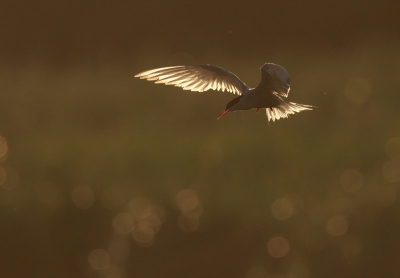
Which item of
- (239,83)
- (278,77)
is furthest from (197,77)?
(278,77)

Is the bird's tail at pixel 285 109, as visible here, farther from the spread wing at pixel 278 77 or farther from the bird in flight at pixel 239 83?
the spread wing at pixel 278 77

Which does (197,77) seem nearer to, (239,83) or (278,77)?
(239,83)

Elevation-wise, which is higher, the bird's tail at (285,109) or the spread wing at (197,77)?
the spread wing at (197,77)

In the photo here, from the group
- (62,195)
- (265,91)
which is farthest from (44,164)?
(265,91)

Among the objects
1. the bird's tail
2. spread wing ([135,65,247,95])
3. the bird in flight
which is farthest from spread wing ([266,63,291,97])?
spread wing ([135,65,247,95])

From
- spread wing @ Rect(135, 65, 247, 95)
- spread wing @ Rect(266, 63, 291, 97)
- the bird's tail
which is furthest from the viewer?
spread wing @ Rect(135, 65, 247, 95)

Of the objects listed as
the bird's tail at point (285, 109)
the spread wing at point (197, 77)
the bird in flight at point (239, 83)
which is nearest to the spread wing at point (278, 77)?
the bird in flight at point (239, 83)

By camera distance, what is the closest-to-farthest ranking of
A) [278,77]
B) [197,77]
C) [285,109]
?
1. [278,77]
2. [285,109]
3. [197,77]

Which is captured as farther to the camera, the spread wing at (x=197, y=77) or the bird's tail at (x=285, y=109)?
the spread wing at (x=197, y=77)

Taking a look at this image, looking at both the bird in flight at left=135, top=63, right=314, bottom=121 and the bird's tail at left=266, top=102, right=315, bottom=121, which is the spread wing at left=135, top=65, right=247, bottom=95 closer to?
the bird in flight at left=135, top=63, right=314, bottom=121
